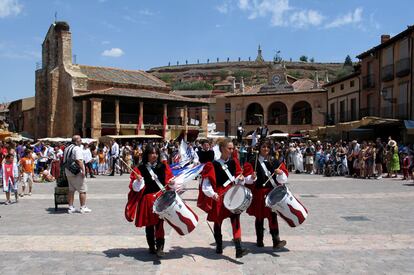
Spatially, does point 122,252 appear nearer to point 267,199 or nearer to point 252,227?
point 267,199

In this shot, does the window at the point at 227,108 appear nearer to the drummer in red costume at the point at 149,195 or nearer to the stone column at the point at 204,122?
the stone column at the point at 204,122

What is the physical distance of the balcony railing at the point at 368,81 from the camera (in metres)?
38.9

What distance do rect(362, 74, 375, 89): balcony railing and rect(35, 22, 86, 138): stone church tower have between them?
30.2m

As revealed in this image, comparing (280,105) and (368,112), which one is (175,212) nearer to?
(368,112)

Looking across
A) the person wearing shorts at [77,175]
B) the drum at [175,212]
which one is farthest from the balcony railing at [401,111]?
the drum at [175,212]

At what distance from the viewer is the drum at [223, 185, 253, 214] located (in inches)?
267

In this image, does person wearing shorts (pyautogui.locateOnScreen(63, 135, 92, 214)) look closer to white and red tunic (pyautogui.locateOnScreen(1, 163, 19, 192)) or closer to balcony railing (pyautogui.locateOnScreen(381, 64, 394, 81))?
white and red tunic (pyautogui.locateOnScreen(1, 163, 19, 192))

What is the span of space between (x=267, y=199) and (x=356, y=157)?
1651 cm

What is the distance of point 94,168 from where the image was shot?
84.6ft

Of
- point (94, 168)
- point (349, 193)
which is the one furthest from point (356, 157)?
point (94, 168)

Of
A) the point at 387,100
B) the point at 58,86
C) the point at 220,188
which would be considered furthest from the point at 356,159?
the point at 58,86

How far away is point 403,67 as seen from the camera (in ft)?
109

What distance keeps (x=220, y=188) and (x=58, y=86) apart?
52063mm

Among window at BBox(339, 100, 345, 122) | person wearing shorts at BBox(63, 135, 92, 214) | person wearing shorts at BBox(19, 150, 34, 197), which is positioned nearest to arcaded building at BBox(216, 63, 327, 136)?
window at BBox(339, 100, 345, 122)
